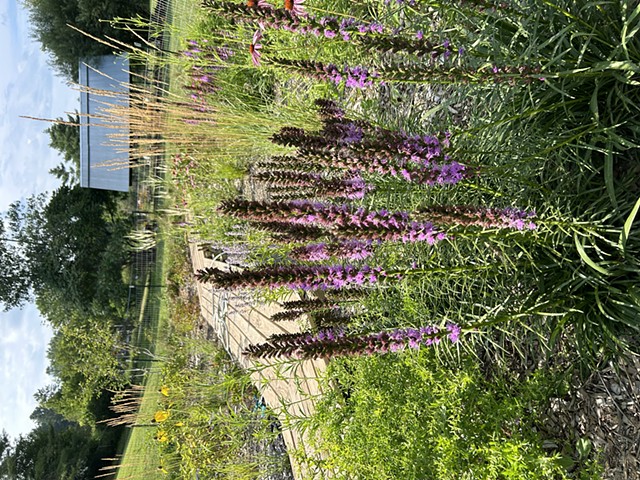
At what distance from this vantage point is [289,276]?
4.68ft

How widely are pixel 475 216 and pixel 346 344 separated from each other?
59 centimetres

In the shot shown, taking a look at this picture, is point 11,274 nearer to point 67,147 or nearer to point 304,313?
point 67,147

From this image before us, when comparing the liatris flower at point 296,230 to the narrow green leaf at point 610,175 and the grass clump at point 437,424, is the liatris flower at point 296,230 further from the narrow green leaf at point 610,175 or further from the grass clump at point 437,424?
the grass clump at point 437,424

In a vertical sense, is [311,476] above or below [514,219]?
below

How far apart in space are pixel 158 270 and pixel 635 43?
11318 mm

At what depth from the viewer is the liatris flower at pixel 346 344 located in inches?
59.6

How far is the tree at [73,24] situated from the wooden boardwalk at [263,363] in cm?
999

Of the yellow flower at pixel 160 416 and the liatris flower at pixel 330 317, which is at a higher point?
the liatris flower at pixel 330 317

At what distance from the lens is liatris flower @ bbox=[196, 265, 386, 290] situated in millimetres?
1359

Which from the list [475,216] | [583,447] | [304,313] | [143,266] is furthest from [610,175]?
[143,266]

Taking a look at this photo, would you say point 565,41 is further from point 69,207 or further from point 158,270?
point 69,207

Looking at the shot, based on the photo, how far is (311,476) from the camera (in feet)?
9.41

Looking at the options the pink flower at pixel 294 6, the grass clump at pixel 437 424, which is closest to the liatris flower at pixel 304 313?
the grass clump at pixel 437 424

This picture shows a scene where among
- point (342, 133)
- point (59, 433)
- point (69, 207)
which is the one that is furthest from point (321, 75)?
point (59, 433)
